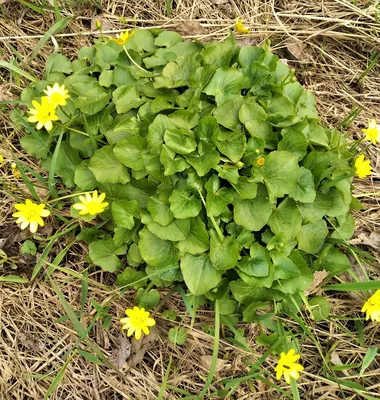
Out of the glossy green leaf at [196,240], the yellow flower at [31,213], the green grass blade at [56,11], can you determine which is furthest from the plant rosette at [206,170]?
the green grass blade at [56,11]

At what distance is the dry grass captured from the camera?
2174 millimetres

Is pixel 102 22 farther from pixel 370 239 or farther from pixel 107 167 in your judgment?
pixel 370 239

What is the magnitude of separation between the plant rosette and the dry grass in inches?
10.2

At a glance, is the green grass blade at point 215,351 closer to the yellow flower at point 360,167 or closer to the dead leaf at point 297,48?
the yellow flower at point 360,167

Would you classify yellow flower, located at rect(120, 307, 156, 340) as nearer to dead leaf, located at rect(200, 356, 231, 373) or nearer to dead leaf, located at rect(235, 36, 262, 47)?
dead leaf, located at rect(200, 356, 231, 373)

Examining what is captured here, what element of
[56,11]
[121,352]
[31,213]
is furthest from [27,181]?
[56,11]

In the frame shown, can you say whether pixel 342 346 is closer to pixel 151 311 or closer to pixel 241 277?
pixel 241 277

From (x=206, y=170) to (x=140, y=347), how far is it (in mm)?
975

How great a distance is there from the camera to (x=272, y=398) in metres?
2.21

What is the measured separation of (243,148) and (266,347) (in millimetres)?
1062

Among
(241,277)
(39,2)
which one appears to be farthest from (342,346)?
(39,2)

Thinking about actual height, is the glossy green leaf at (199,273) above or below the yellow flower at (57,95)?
below

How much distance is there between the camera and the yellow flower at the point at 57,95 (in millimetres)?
2039

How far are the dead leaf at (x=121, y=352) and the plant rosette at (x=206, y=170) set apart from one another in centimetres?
30
